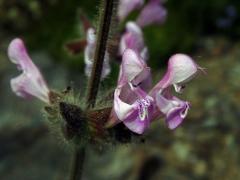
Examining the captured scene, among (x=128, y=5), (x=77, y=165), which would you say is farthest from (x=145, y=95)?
(x=128, y=5)

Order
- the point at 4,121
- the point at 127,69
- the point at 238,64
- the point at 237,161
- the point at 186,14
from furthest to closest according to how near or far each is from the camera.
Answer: the point at 186,14 → the point at 238,64 → the point at 4,121 → the point at 237,161 → the point at 127,69

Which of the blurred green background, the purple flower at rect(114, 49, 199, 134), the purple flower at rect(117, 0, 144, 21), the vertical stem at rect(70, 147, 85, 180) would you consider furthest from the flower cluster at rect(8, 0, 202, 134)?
the blurred green background

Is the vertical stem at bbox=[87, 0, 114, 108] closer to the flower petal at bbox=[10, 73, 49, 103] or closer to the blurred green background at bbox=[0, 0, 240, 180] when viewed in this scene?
the flower petal at bbox=[10, 73, 49, 103]

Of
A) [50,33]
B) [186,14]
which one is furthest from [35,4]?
[186,14]

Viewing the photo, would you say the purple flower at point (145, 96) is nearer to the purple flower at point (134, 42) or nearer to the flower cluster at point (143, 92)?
the flower cluster at point (143, 92)

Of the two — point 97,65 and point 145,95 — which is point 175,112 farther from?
point 97,65

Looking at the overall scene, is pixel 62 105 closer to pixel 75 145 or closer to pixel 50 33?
pixel 75 145
